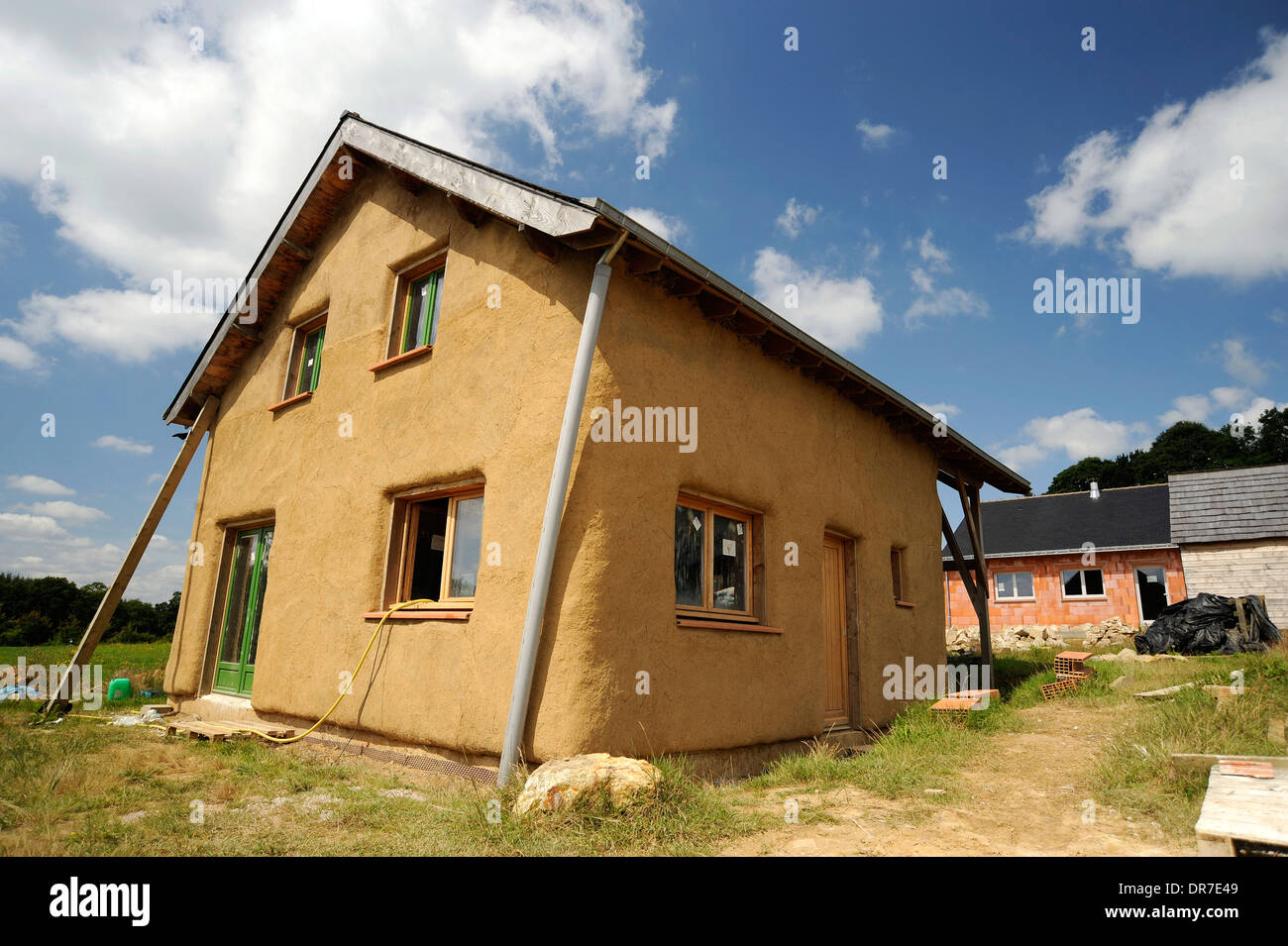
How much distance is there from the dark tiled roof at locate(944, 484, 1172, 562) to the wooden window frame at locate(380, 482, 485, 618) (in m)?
23.6

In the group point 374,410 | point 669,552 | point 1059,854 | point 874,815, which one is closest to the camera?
point 1059,854

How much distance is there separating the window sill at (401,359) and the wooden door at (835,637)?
4.95m

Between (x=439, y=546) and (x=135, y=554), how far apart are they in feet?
Result: 17.8

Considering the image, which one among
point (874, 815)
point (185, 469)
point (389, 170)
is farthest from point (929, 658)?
point (185, 469)

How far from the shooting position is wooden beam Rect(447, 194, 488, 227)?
6.92 m

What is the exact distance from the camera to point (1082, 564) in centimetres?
2461

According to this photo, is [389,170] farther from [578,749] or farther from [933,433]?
[933,433]

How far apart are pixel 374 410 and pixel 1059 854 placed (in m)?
6.83

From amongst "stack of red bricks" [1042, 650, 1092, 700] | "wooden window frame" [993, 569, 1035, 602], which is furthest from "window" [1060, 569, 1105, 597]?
"stack of red bricks" [1042, 650, 1092, 700]

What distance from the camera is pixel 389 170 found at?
8320mm

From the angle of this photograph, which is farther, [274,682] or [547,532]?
[274,682]

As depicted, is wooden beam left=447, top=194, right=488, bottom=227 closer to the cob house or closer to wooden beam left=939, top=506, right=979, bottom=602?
the cob house

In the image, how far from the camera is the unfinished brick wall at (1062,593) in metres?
23.3

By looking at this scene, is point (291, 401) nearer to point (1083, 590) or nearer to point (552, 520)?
point (552, 520)
